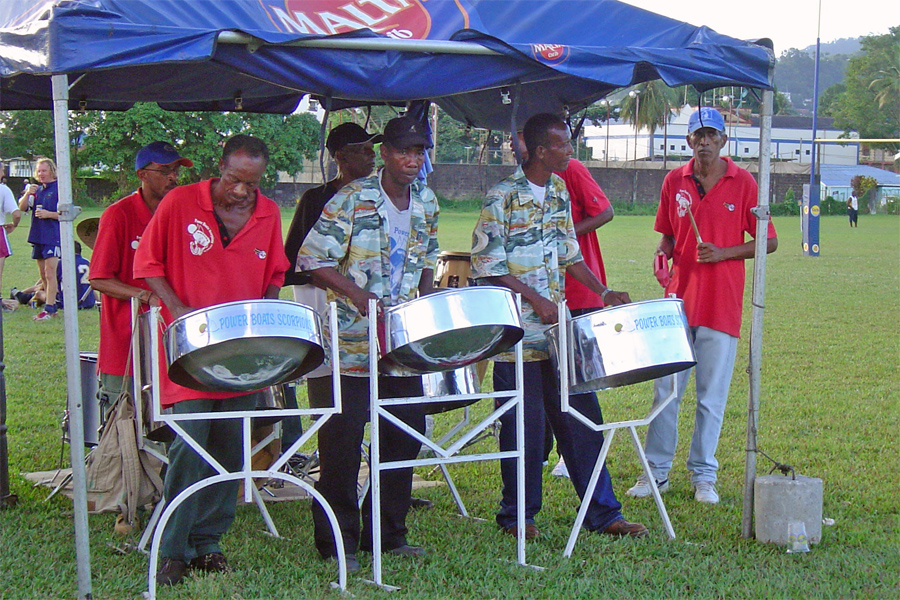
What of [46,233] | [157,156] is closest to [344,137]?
[157,156]

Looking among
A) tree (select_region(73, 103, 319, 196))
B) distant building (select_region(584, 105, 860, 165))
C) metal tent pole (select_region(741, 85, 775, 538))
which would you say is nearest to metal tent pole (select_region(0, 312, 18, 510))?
metal tent pole (select_region(741, 85, 775, 538))

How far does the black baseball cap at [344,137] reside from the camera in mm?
3436

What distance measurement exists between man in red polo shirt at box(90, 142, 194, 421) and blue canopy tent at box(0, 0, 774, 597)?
0.37 metres

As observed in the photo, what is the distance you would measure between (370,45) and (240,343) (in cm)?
91

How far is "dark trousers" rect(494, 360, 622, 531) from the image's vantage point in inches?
120

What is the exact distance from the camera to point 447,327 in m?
2.48

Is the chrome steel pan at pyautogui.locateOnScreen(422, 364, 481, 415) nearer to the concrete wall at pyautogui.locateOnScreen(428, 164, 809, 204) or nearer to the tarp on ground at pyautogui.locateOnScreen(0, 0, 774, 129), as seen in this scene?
the tarp on ground at pyautogui.locateOnScreen(0, 0, 774, 129)

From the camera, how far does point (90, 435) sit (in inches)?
135

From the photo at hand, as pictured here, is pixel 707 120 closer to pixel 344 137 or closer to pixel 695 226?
pixel 695 226

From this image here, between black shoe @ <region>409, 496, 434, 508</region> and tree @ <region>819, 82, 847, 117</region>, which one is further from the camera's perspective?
tree @ <region>819, 82, 847, 117</region>

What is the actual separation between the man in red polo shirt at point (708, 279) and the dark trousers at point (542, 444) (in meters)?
0.46

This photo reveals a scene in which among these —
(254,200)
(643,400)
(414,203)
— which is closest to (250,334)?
(254,200)

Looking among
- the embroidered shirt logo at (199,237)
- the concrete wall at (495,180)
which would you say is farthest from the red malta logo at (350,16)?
the concrete wall at (495,180)

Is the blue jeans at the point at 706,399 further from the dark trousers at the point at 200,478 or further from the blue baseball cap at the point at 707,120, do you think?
the dark trousers at the point at 200,478
